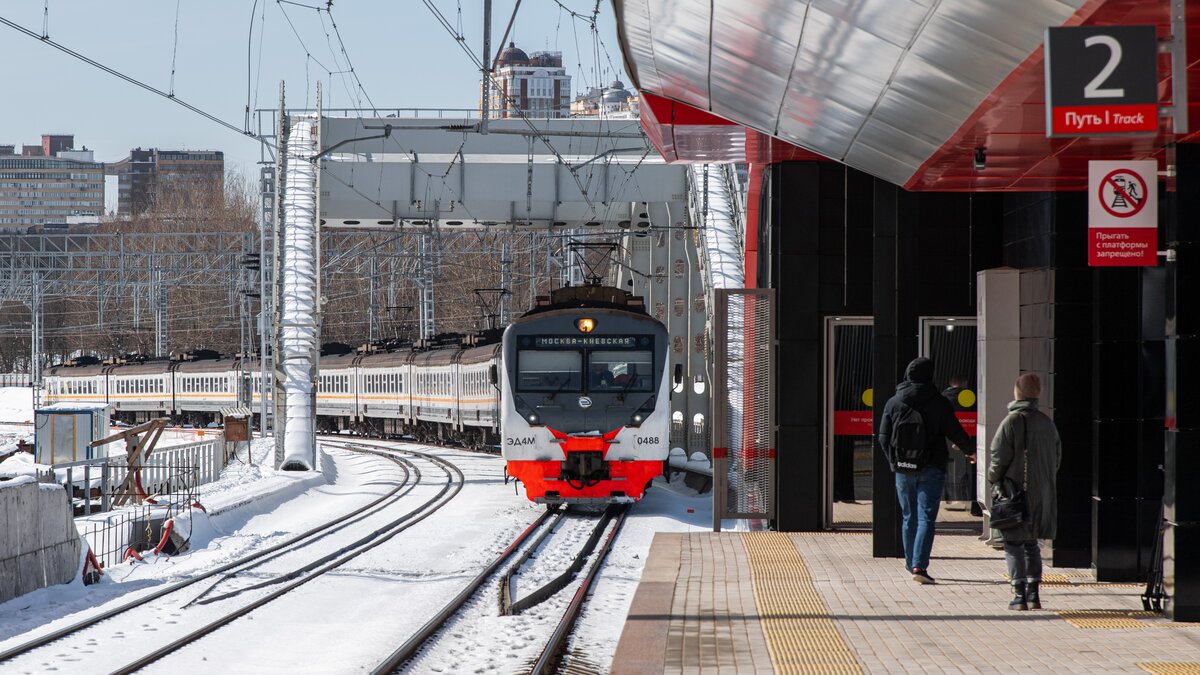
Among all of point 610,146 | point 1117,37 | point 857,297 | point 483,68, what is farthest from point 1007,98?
point 610,146

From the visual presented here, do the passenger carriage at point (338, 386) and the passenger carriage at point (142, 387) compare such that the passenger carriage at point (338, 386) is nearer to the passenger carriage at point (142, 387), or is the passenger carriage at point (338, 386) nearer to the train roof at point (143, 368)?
the passenger carriage at point (142, 387)

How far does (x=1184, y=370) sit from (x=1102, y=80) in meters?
2.31

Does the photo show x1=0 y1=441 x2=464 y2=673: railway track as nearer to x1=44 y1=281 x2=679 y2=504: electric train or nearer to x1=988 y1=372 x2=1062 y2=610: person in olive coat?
x1=44 y1=281 x2=679 y2=504: electric train

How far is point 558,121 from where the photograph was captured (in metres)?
33.4

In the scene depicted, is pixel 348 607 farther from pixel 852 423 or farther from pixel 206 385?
pixel 206 385

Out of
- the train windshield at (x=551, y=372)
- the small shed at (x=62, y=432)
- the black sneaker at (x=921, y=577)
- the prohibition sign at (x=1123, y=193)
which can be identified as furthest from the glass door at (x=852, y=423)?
the small shed at (x=62, y=432)

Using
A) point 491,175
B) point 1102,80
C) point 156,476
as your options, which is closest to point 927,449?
point 1102,80

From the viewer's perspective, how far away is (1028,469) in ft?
29.4

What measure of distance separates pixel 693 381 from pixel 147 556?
65.6 ft

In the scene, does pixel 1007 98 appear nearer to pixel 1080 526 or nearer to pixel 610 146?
pixel 1080 526

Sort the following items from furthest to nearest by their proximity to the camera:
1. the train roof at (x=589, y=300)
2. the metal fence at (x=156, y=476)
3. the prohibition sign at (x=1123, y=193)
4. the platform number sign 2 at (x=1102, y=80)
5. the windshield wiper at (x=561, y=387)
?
1. the metal fence at (x=156, y=476)
2. the train roof at (x=589, y=300)
3. the windshield wiper at (x=561, y=387)
4. the prohibition sign at (x=1123, y=193)
5. the platform number sign 2 at (x=1102, y=80)

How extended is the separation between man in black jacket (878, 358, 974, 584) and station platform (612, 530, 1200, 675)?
1.10ft

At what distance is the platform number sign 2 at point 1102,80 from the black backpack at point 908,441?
3911 millimetres

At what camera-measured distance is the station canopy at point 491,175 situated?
32688 mm
